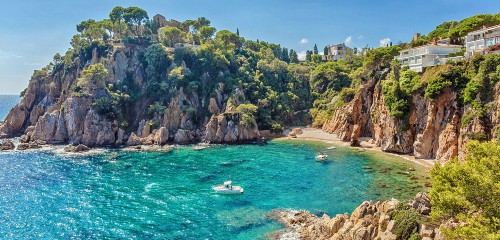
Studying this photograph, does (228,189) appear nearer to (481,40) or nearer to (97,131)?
(481,40)

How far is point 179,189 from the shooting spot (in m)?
49.1

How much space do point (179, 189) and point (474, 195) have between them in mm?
39236

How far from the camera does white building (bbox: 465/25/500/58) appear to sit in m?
57.3

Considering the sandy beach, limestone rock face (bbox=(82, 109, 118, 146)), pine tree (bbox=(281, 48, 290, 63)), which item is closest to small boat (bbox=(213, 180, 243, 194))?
the sandy beach

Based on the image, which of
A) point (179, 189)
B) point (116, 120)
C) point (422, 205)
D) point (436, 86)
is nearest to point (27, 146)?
point (116, 120)

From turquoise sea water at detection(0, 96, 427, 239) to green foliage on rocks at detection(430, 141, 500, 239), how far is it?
704 inches

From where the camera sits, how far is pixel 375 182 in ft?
160

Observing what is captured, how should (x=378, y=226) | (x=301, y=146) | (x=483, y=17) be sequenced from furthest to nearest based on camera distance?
(x=301, y=146), (x=483, y=17), (x=378, y=226)

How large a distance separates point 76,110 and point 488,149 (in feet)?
306

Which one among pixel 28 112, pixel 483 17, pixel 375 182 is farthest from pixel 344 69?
pixel 28 112

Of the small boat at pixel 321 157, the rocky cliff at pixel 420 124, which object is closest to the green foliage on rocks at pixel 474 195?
the rocky cliff at pixel 420 124

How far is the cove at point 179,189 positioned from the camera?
3572 cm

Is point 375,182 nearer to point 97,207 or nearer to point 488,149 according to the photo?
point 488,149

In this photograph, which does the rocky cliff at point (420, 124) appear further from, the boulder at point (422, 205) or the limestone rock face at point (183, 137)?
the limestone rock face at point (183, 137)
